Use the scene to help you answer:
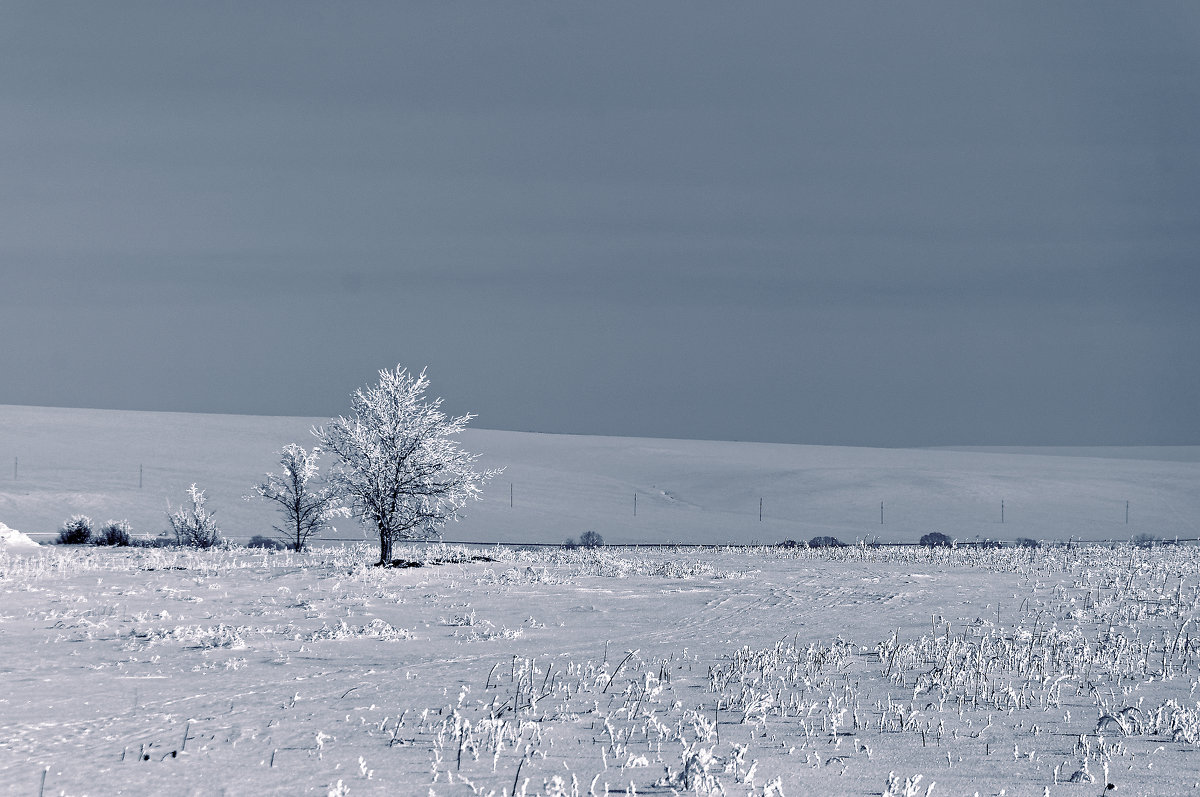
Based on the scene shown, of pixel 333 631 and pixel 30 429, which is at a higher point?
pixel 30 429

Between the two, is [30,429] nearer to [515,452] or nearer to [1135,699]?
[515,452]

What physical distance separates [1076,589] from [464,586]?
12087mm

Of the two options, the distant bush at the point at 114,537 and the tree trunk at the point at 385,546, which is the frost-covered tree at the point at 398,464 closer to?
the tree trunk at the point at 385,546

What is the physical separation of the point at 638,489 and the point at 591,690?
78.1 meters

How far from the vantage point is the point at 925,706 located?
9430mm

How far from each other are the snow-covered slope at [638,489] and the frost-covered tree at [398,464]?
964 inches

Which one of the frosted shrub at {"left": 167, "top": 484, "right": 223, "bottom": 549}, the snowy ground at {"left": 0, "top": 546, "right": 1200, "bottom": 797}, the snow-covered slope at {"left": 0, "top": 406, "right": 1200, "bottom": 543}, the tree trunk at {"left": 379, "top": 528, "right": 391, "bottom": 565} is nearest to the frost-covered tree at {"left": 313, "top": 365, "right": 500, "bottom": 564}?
the tree trunk at {"left": 379, "top": 528, "right": 391, "bottom": 565}

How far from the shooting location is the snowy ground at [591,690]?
7.20 meters

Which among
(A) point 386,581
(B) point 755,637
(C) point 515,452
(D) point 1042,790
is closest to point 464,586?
(A) point 386,581

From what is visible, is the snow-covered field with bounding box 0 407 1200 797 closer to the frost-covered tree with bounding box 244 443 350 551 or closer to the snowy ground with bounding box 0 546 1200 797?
the snowy ground with bounding box 0 546 1200 797

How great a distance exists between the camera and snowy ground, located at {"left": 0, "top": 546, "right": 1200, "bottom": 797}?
7.20 meters

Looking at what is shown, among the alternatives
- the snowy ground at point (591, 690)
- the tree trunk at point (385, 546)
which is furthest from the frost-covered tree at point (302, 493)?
the snowy ground at point (591, 690)

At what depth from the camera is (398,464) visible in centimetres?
3062

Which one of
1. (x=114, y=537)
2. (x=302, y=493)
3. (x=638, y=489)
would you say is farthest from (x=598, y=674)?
(x=638, y=489)
